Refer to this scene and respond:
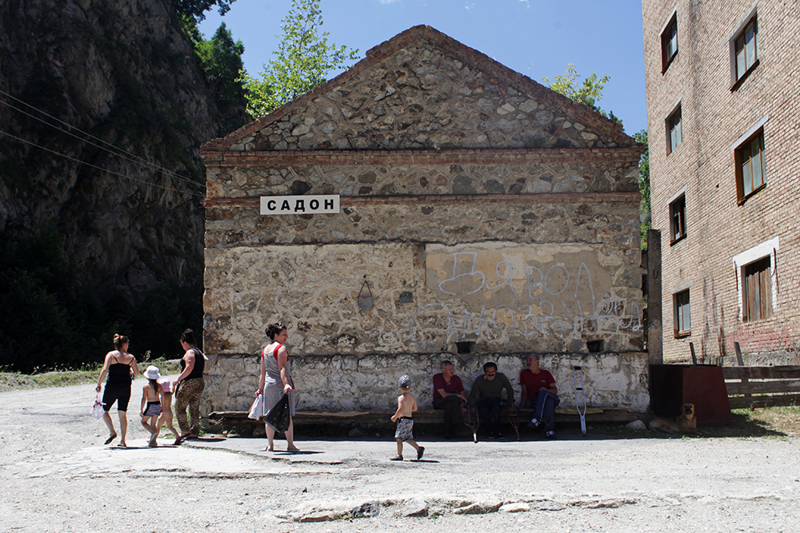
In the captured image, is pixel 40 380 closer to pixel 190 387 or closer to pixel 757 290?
pixel 190 387

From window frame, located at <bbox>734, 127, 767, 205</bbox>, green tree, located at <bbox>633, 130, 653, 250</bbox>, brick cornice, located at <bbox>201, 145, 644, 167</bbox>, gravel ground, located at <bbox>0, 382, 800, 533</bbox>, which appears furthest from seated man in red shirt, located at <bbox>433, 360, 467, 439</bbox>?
green tree, located at <bbox>633, 130, 653, 250</bbox>

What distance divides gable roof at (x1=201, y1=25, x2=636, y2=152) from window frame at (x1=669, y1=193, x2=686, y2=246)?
1130 cm

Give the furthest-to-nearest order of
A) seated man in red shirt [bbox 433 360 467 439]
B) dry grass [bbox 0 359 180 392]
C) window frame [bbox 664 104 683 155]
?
1. window frame [bbox 664 104 683 155]
2. dry grass [bbox 0 359 180 392]
3. seated man in red shirt [bbox 433 360 467 439]

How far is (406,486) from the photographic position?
527 centimetres

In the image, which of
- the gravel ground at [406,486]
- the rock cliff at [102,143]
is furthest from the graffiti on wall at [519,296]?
the rock cliff at [102,143]

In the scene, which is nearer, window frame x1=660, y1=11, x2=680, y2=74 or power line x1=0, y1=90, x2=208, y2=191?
window frame x1=660, y1=11, x2=680, y2=74

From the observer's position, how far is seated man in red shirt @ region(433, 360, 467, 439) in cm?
894

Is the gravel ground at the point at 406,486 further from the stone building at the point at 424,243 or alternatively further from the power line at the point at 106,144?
the power line at the point at 106,144

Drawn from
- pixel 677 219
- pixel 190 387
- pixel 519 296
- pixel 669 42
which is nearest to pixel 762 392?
pixel 519 296

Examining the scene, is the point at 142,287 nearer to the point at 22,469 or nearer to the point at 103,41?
the point at 103,41

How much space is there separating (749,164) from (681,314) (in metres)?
5.95

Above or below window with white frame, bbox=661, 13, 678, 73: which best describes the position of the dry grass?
below

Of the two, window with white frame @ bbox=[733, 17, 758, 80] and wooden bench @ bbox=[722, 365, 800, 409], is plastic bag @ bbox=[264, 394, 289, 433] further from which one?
window with white frame @ bbox=[733, 17, 758, 80]

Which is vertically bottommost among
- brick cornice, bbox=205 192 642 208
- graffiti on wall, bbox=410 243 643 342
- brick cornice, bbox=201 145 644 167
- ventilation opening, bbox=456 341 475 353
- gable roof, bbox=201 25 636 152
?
ventilation opening, bbox=456 341 475 353
